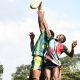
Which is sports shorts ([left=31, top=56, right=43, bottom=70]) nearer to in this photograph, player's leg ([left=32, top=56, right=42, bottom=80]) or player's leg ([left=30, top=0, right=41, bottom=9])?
player's leg ([left=32, top=56, right=42, bottom=80])

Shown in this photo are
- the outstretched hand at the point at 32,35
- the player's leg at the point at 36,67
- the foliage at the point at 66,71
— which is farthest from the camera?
the foliage at the point at 66,71

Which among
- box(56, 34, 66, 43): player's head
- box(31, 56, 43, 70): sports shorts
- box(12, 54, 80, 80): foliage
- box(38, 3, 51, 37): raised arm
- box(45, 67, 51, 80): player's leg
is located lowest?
box(45, 67, 51, 80): player's leg

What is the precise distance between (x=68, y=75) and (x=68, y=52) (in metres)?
49.4

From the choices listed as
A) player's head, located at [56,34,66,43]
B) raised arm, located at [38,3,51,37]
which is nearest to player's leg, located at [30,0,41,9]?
raised arm, located at [38,3,51,37]

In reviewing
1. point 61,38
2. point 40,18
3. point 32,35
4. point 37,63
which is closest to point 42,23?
point 40,18

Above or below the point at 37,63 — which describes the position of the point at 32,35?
above

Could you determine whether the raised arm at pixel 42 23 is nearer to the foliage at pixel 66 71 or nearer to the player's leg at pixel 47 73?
the player's leg at pixel 47 73

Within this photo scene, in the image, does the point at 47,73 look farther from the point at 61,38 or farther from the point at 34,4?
the point at 34,4

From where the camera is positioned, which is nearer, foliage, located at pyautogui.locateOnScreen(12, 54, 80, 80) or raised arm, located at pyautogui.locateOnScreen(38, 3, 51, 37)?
raised arm, located at pyautogui.locateOnScreen(38, 3, 51, 37)

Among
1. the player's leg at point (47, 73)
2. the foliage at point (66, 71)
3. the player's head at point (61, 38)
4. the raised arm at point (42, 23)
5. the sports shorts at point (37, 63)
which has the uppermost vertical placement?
the foliage at point (66, 71)

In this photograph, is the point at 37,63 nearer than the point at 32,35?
Yes

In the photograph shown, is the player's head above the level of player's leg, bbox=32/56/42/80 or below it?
above

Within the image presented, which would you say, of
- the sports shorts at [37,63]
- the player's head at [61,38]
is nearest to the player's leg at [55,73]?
the sports shorts at [37,63]

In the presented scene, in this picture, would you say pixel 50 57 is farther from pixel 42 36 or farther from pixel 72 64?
pixel 72 64
